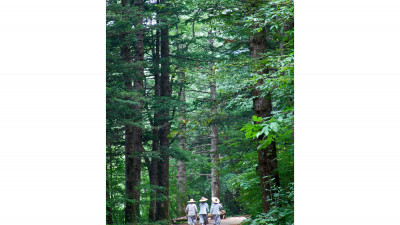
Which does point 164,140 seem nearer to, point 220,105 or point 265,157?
point 220,105

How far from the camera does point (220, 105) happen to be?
25.1 feet

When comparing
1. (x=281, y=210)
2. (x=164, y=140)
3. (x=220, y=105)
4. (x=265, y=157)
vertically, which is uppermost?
(x=220, y=105)

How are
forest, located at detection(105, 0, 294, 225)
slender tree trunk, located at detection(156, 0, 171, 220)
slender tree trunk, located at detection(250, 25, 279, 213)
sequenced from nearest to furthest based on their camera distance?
forest, located at detection(105, 0, 294, 225) < slender tree trunk, located at detection(250, 25, 279, 213) < slender tree trunk, located at detection(156, 0, 171, 220)

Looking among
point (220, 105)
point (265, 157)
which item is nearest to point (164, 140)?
point (220, 105)

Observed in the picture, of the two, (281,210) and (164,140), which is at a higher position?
(164,140)

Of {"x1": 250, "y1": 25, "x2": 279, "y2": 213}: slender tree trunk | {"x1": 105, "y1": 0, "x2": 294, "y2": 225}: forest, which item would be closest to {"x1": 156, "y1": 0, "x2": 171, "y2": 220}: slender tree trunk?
{"x1": 105, "y1": 0, "x2": 294, "y2": 225}: forest

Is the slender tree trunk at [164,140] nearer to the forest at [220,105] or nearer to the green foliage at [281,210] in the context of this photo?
the forest at [220,105]

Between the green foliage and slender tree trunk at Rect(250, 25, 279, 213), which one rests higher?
slender tree trunk at Rect(250, 25, 279, 213)

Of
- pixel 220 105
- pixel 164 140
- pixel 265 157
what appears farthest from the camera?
pixel 164 140

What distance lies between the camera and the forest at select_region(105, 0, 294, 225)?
354 centimetres

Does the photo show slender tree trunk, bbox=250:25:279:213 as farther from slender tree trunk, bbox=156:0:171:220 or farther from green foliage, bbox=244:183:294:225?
slender tree trunk, bbox=156:0:171:220
